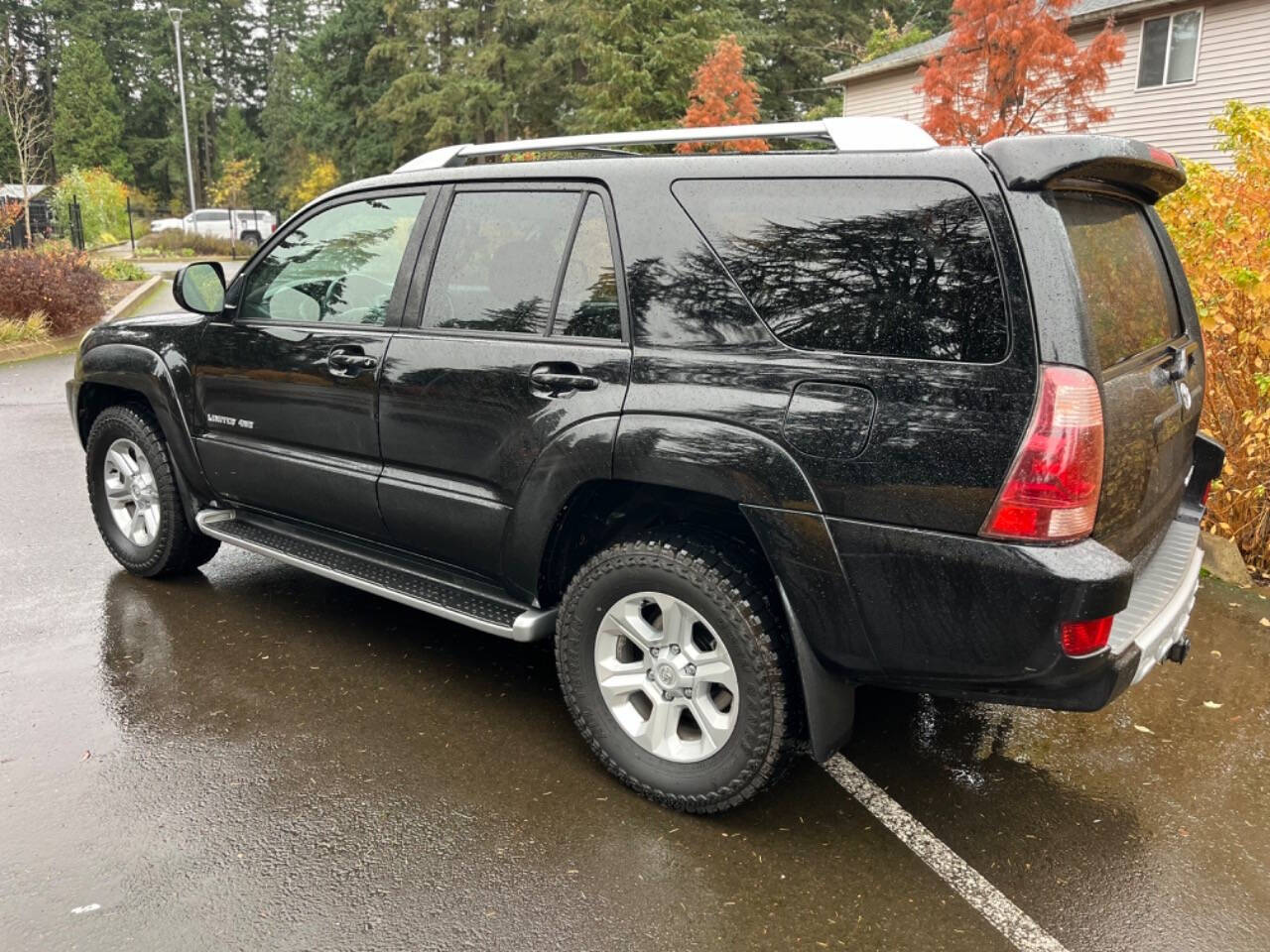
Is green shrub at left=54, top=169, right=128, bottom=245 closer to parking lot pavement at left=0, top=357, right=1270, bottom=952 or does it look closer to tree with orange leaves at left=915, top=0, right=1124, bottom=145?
tree with orange leaves at left=915, top=0, right=1124, bottom=145

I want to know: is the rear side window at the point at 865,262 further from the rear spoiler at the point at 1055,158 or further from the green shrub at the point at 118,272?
the green shrub at the point at 118,272

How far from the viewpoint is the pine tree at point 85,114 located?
5866 centimetres

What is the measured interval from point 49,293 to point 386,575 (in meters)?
12.0

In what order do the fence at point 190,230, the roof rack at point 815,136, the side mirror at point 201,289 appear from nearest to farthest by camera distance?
1. the roof rack at point 815,136
2. the side mirror at point 201,289
3. the fence at point 190,230

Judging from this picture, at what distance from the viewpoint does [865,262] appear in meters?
2.58

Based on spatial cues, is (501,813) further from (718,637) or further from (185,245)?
(185,245)

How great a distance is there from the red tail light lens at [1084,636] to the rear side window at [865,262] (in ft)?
2.24

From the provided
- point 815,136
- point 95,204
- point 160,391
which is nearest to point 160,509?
point 160,391

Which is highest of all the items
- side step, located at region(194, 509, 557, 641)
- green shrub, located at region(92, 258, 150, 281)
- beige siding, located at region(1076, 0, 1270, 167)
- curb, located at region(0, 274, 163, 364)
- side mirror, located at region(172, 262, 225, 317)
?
beige siding, located at region(1076, 0, 1270, 167)

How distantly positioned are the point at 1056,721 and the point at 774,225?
221 centimetres

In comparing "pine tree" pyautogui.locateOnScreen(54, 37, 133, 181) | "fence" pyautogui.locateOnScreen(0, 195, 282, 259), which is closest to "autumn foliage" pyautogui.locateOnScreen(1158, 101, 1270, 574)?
"fence" pyautogui.locateOnScreen(0, 195, 282, 259)

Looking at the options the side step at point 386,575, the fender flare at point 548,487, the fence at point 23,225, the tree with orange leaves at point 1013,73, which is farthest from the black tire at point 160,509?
the tree with orange leaves at point 1013,73

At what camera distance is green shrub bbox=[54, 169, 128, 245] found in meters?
28.5

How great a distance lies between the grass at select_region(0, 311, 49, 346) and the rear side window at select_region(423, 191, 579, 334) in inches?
438
